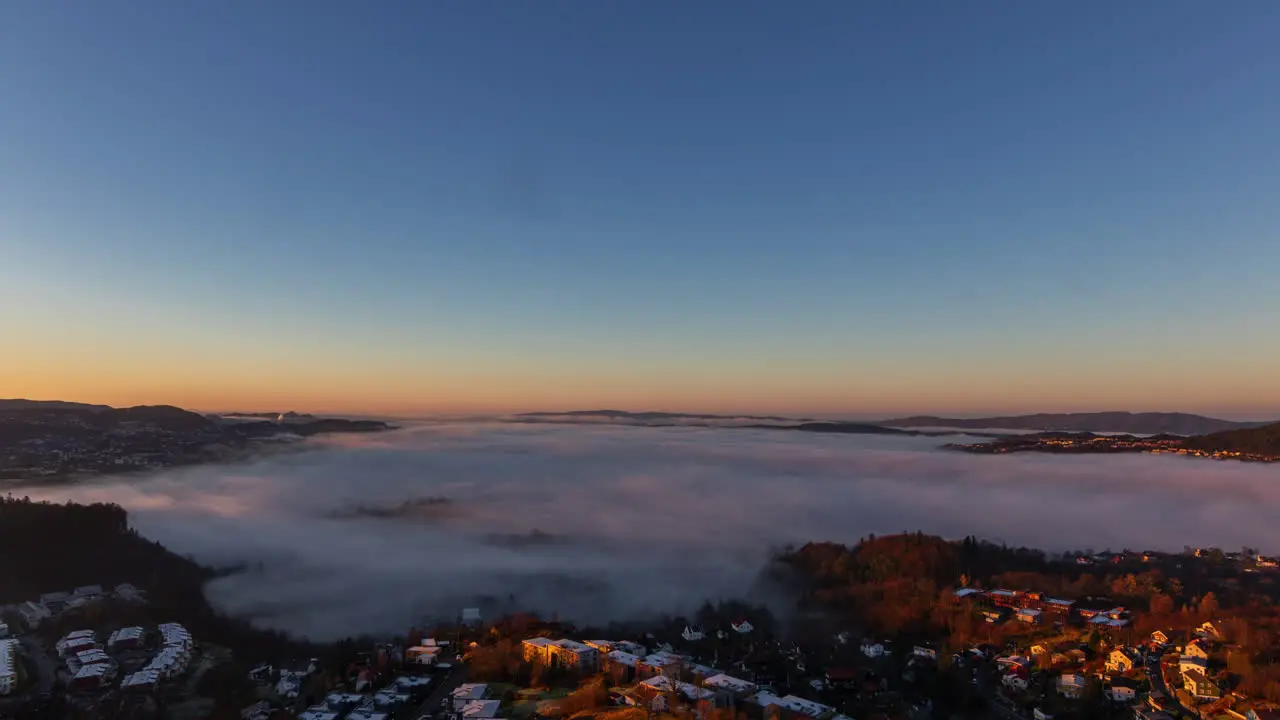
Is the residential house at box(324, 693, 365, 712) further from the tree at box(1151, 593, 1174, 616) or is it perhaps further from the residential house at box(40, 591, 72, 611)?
the tree at box(1151, 593, 1174, 616)

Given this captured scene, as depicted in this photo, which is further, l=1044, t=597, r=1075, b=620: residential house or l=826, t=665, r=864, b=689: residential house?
l=1044, t=597, r=1075, b=620: residential house

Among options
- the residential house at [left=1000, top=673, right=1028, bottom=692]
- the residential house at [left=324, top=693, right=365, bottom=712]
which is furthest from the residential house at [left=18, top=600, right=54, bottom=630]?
the residential house at [left=1000, top=673, right=1028, bottom=692]

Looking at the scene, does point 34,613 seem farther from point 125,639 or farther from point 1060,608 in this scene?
point 1060,608

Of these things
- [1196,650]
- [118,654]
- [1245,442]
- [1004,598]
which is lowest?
[118,654]

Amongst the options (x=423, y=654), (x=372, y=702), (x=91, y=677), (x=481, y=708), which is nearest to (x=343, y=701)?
(x=372, y=702)

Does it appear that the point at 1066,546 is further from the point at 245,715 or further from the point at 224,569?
the point at 224,569

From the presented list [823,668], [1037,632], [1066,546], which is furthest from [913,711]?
[1066,546]
